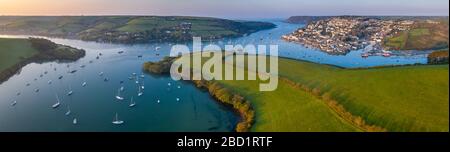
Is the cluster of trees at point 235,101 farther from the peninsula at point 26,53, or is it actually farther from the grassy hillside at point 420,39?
the grassy hillside at point 420,39

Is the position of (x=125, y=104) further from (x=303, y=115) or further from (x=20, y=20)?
(x=20, y=20)

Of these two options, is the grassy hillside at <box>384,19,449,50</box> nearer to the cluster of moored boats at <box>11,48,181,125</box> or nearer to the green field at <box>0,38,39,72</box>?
the cluster of moored boats at <box>11,48,181,125</box>

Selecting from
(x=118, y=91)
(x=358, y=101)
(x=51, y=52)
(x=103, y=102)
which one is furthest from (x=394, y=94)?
(x=51, y=52)

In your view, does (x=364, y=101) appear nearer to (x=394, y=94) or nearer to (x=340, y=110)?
(x=340, y=110)

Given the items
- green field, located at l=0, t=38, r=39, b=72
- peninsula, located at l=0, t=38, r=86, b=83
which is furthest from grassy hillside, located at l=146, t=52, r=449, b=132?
green field, located at l=0, t=38, r=39, b=72
